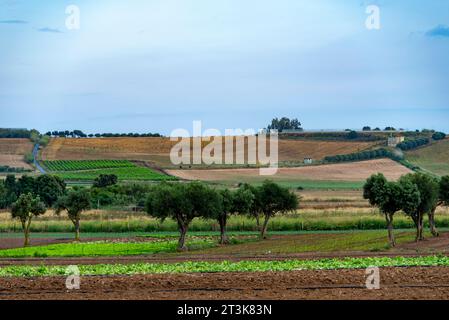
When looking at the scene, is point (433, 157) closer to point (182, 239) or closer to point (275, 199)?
point (275, 199)

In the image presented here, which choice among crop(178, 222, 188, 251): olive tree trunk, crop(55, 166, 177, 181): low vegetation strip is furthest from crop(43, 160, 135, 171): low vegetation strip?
crop(178, 222, 188, 251): olive tree trunk

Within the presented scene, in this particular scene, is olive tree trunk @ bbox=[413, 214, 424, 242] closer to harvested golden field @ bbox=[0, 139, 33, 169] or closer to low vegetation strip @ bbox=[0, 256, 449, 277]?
low vegetation strip @ bbox=[0, 256, 449, 277]

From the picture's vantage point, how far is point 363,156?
180250 mm

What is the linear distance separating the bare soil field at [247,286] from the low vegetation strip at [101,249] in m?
28.7

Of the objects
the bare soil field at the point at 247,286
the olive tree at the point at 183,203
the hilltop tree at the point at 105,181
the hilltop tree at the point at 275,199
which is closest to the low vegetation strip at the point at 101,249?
the olive tree at the point at 183,203

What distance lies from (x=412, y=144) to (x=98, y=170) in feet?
234

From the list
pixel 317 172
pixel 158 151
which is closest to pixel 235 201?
pixel 317 172

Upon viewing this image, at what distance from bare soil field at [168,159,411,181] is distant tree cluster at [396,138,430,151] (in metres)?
16.3

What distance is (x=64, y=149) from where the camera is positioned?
7667 inches

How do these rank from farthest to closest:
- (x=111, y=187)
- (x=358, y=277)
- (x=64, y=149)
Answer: (x=64, y=149) < (x=111, y=187) < (x=358, y=277)

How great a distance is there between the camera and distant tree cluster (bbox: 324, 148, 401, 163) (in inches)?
7028

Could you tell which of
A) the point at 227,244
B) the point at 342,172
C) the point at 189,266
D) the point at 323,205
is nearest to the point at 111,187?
the point at 323,205
